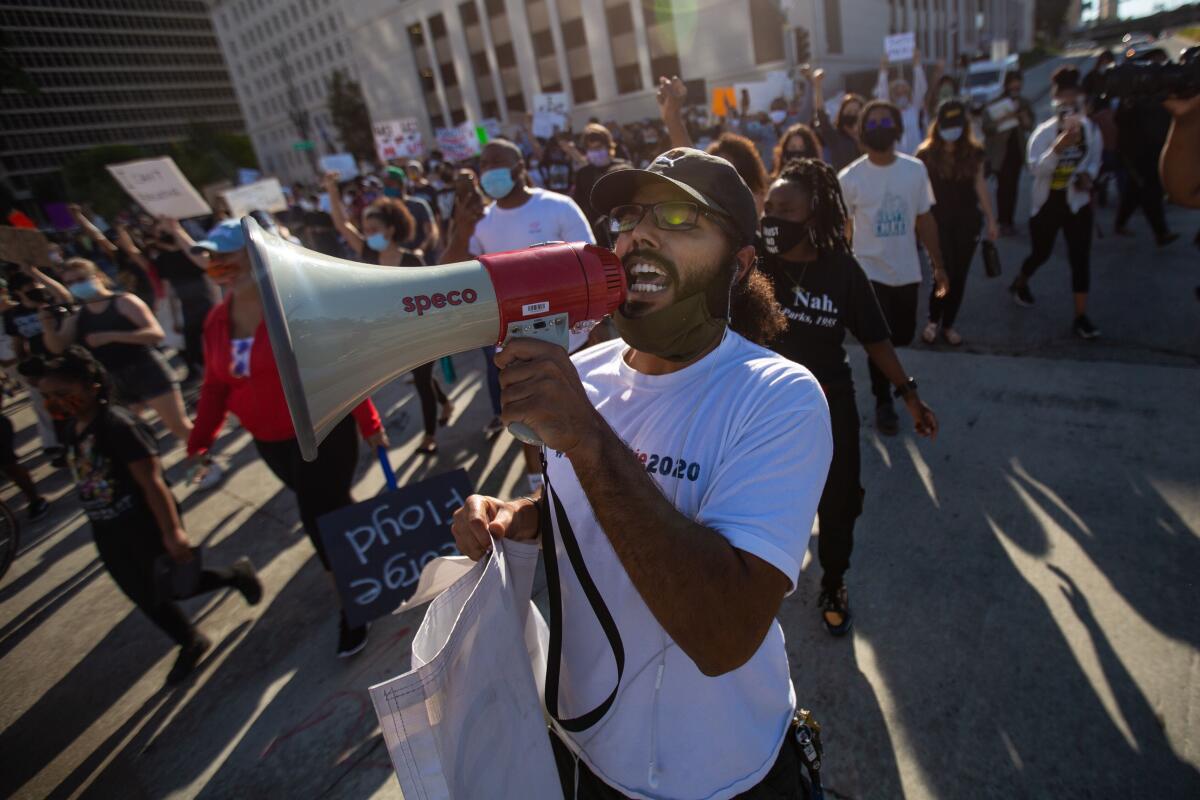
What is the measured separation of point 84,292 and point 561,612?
5.42 meters

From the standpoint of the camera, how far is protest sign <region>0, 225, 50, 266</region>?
15.7 feet

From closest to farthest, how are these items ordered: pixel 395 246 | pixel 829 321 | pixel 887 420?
pixel 829 321 < pixel 887 420 < pixel 395 246

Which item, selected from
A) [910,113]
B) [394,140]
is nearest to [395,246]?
[910,113]

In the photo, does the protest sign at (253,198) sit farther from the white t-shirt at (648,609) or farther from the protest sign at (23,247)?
the white t-shirt at (648,609)

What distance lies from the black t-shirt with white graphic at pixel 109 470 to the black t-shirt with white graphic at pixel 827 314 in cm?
289

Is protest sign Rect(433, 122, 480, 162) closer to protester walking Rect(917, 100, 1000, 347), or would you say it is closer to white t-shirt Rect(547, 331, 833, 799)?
protester walking Rect(917, 100, 1000, 347)

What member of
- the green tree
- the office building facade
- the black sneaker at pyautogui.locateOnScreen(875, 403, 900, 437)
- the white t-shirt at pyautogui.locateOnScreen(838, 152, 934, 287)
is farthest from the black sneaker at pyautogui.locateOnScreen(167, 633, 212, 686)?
the office building facade

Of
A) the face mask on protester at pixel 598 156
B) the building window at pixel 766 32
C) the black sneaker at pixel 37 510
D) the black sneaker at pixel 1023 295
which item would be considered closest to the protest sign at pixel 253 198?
the black sneaker at pixel 37 510

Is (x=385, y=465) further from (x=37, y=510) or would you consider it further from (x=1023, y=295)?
(x=1023, y=295)

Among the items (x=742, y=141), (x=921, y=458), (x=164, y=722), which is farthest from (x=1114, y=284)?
(x=164, y=722)

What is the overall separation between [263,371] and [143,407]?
346 cm

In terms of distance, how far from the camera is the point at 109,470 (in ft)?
8.99

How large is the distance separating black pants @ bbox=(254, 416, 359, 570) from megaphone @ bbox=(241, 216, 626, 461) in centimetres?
199

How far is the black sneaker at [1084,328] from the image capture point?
4.49 metres
